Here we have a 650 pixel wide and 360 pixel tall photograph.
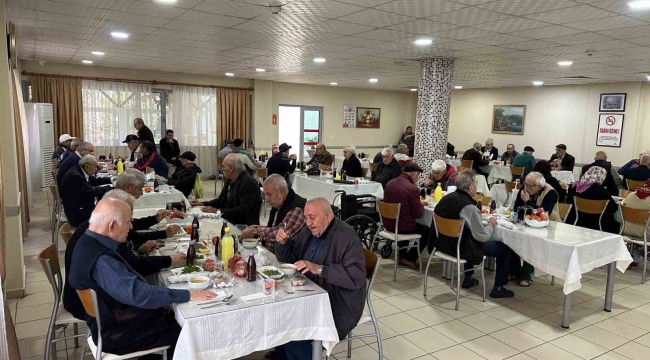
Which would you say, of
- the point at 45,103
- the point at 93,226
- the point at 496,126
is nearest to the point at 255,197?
the point at 93,226

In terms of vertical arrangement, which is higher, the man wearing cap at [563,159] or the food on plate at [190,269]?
the man wearing cap at [563,159]

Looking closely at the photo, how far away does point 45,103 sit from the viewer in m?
9.22

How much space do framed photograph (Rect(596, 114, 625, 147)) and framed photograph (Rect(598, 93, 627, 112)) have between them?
0.53 feet

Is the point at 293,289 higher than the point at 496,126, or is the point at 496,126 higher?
the point at 496,126

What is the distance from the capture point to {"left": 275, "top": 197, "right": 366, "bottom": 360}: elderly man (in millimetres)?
2629

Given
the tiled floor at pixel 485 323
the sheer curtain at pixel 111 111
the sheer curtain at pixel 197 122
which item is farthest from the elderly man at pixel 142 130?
the tiled floor at pixel 485 323

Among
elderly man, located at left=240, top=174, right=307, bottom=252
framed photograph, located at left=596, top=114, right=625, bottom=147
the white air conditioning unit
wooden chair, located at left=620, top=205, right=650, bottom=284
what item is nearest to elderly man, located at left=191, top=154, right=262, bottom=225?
elderly man, located at left=240, top=174, right=307, bottom=252

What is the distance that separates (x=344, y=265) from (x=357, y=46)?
14.3 ft

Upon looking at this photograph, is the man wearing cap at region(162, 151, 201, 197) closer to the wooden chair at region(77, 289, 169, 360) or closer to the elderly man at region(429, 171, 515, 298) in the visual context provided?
the elderly man at region(429, 171, 515, 298)

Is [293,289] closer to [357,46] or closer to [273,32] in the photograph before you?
[273,32]

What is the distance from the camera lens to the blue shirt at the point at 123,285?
214 centimetres

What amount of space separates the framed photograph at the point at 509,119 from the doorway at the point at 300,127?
514 centimetres

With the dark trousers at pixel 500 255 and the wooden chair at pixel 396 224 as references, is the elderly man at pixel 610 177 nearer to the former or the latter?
the dark trousers at pixel 500 255

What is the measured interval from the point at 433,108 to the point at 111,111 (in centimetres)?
740
